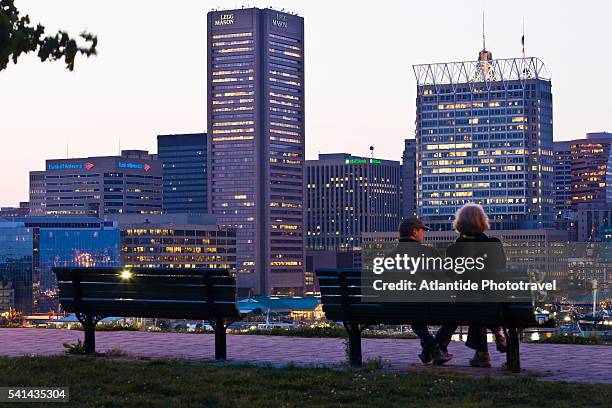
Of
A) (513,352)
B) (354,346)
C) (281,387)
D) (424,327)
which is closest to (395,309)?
(424,327)

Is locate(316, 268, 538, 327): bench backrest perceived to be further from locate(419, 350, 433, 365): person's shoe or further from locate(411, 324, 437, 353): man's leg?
locate(419, 350, 433, 365): person's shoe

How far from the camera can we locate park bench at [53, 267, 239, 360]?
1573 centimetres

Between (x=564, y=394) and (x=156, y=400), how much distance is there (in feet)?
13.4

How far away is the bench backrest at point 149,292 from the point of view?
15.7m

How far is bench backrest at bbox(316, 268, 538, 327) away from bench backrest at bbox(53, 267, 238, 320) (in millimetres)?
1340

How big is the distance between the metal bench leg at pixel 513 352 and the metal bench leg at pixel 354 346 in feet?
6.15

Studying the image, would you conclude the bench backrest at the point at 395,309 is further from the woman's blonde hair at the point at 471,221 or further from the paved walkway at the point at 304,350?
the woman's blonde hair at the point at 471,221

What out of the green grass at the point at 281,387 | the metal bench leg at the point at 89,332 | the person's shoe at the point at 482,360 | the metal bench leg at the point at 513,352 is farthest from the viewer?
the metal bench leg at the point at 89,332

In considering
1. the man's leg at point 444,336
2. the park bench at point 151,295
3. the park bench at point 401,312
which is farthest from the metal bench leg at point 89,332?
the man's leg at point 444,336

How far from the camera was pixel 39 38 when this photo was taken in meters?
12.8

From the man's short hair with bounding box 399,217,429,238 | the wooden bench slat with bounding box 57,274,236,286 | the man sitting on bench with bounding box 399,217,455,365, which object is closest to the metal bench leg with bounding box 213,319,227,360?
the wooden bench slat with bounding box 57,274,236,286

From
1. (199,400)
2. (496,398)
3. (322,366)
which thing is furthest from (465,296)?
(199,400)

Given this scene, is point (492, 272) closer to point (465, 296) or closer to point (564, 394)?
point (465, 296)

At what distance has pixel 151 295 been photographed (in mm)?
16156
